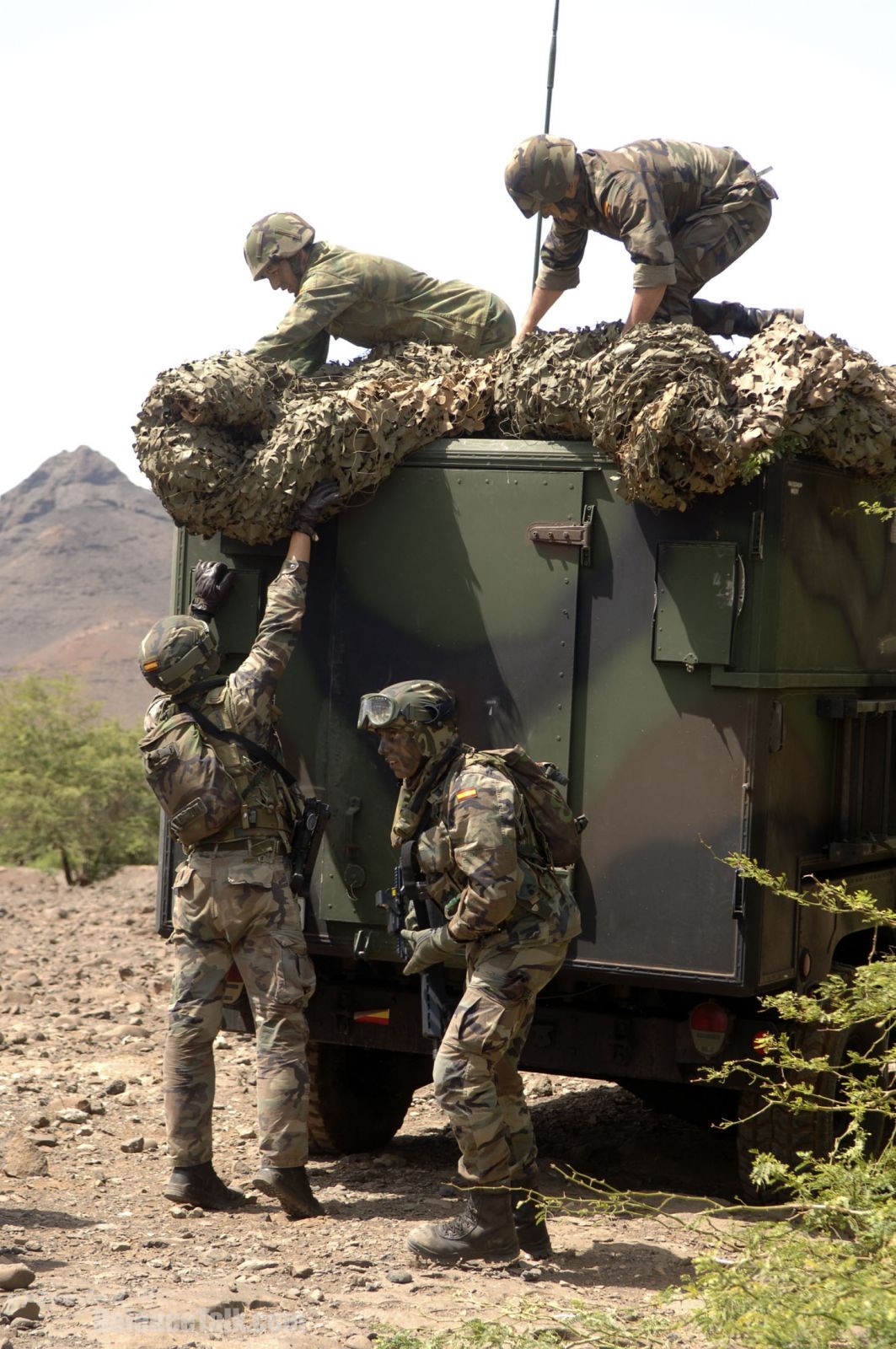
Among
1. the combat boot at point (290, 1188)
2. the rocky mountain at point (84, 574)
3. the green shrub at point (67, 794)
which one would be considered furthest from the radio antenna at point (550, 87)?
the rocky mountain at point (84, 574)

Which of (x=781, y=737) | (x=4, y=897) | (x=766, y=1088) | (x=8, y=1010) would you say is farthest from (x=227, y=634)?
(x=4, y=897)

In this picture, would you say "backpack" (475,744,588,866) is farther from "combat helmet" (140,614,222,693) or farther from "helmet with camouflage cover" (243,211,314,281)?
"helmet with camouflage cover" (243,211,314,281)

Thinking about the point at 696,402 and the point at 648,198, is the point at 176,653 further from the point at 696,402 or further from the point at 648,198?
the point at 648,198

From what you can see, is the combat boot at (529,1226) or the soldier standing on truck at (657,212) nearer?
the combat boot at (529,1226)

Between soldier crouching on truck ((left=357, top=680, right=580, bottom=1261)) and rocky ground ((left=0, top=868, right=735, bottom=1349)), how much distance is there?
200mm

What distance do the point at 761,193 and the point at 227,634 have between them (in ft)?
8.97

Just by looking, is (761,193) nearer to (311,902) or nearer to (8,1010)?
(311,902)

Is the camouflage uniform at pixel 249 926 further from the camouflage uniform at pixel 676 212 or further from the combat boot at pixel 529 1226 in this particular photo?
the camouflage uniform at pixel 676 212

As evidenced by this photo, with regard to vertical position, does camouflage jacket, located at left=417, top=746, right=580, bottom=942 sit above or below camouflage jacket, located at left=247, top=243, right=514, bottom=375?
below

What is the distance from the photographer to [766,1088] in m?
5.34

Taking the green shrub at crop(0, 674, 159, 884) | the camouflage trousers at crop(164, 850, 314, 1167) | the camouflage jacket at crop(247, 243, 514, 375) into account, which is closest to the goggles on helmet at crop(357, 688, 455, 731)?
the camouflage trousers at crop(164, 850, 314, 1167)

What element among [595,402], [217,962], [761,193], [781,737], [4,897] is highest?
[761,193]

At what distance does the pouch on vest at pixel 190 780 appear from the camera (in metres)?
5.58

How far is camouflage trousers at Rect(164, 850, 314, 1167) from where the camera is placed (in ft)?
18.2
